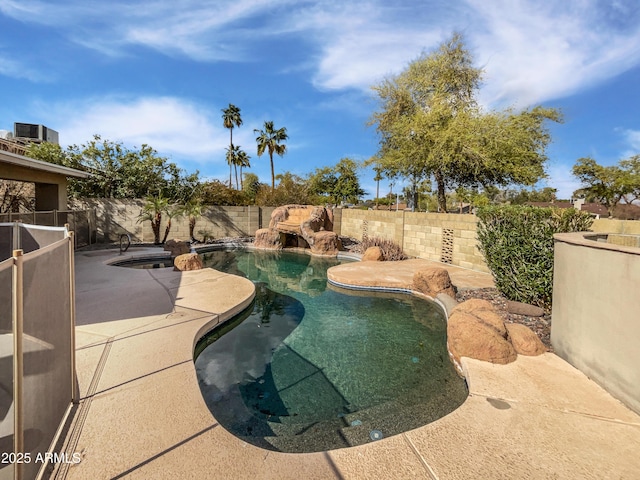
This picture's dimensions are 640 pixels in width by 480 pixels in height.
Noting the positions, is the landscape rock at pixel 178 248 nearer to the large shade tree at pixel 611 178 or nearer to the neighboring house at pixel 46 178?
the neighboring house at pixel 46 178

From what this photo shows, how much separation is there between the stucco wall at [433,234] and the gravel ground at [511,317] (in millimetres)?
2455

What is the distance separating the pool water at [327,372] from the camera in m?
3.26

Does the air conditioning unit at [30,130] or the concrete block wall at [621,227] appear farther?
the air conditioning unit at [30,130]

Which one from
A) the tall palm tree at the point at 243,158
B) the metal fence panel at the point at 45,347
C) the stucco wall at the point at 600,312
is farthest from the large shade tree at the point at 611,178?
the metal fence panel at the point at 45,347

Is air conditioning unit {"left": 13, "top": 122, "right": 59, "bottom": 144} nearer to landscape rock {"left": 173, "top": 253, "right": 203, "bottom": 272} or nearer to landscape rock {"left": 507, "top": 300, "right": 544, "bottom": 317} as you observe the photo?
landscape rock {"left": 173, "top": 253, "right": 203, "bottom": 272}

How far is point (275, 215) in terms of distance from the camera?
1563cm

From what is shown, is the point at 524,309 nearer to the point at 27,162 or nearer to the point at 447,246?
the point at 447,246

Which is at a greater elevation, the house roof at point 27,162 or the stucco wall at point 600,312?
the house roof at point 27,162

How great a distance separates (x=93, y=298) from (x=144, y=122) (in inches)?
421

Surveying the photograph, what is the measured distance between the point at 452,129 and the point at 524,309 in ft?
36.3

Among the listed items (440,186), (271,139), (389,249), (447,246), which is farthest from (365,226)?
(271,139)

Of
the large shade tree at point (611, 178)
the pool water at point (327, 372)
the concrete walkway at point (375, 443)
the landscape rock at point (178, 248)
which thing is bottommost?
the pool water at point (327, 372)

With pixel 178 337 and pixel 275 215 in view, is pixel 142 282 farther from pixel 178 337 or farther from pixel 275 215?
pixel 275 215

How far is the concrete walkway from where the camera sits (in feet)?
7.30
